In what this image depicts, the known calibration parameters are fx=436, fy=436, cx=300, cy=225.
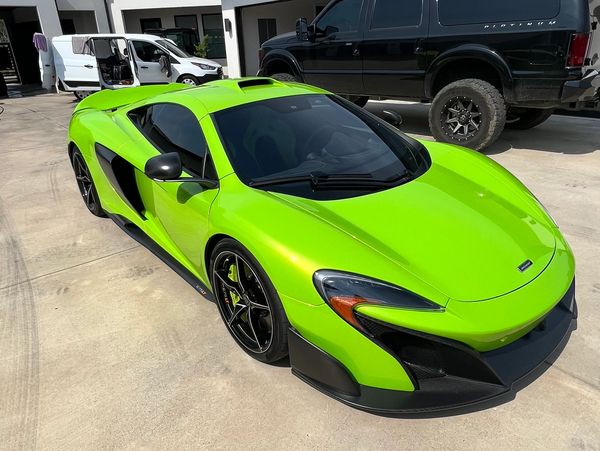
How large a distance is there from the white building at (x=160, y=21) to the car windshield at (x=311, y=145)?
13232 mm

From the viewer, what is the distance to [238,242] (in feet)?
6.81

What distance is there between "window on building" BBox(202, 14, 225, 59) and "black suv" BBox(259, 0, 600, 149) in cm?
1342

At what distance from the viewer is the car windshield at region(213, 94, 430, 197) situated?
2395 millimetres

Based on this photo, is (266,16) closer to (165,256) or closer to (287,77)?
(287,77)

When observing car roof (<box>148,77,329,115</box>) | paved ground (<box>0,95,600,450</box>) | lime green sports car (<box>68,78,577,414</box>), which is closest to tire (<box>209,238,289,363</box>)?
lime green sports car (<box>68,78,577,414</box>)

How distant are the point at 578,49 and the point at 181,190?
4591 millimetres

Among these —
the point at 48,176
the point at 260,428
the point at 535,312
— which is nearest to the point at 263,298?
the point at 260,428

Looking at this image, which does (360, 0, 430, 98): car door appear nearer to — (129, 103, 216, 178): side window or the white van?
(129, 103, 216, 178): side window

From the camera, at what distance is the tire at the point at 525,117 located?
642 centimetres

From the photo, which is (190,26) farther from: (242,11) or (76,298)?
(76,298)

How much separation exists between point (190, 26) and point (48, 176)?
16.1 metres

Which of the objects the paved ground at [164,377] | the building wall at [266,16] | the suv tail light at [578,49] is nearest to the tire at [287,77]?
the suv tail light at [578,49]

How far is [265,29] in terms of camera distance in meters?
16.9

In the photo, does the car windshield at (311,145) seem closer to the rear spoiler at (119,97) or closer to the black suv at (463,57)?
the rear spoiler at (119,97)
